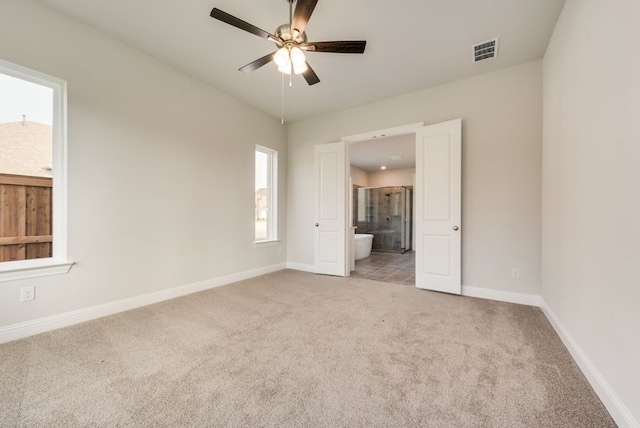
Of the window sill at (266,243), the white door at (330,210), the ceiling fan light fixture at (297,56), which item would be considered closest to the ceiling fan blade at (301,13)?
the ceiling fan light fixture at (297,56)

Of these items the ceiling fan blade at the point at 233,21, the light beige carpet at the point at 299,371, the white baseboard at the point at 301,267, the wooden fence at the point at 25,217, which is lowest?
the light beige carpet at the point at 299,371

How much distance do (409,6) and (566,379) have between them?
2.90m

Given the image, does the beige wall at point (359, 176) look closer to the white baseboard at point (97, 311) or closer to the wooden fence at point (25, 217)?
the white baseboard at point (97, 311)

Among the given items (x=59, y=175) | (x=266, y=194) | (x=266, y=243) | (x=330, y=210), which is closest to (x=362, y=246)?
(x=330, y=210)

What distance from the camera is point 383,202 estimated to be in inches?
301

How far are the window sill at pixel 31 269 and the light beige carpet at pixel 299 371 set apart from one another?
0.50 m

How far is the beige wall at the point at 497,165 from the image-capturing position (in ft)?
9.39

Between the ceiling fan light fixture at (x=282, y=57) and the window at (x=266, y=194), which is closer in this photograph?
the ceiling fan light fixture at (x=282, y=57)

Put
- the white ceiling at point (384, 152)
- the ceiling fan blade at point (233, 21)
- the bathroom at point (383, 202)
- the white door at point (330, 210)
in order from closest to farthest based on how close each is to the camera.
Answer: the ceiling fan blade at point (233, 21), the white door at point (330, 210), the white ceiling at point (384, 152), the bathroom at point (383, 202)

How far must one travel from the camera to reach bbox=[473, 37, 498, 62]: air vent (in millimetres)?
2582

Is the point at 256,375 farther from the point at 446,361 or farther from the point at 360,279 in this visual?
the point at 360,279

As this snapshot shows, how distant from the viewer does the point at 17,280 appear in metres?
2.02

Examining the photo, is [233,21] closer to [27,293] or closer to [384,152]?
[27,293]

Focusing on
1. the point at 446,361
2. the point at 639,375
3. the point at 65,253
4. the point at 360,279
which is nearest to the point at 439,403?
the point at 446,361
